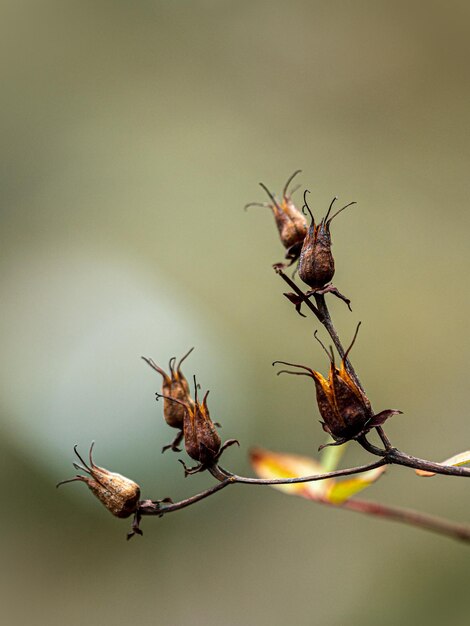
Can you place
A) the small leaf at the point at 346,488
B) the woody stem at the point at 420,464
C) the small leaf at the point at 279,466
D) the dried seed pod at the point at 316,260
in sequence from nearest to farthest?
the woody stem at the point at 420,464 < the dried seed pod at the point at 316,260 < the small leaf at the point at 346,488 < the small leaf at the point at 279,466

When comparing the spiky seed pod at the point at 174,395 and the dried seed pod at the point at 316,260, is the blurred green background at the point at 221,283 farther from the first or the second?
the dried seed pod at the point at 316,260

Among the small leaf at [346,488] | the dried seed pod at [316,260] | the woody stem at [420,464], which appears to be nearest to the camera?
the woody stem at [420,464]

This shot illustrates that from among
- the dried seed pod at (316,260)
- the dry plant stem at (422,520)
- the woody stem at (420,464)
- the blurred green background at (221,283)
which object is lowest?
the woody stem at (420,464)

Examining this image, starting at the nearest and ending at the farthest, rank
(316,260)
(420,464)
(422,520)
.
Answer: (420,464)
(316,260)
(422,520)

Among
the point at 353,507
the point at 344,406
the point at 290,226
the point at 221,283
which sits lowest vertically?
the point at 344,406

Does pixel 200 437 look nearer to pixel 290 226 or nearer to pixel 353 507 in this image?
pixel 290 226

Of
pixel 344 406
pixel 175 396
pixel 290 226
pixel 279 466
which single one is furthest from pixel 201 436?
pixel 279 466

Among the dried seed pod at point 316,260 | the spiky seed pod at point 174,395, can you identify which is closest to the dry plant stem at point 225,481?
the spiky seed pod at point 174,395
